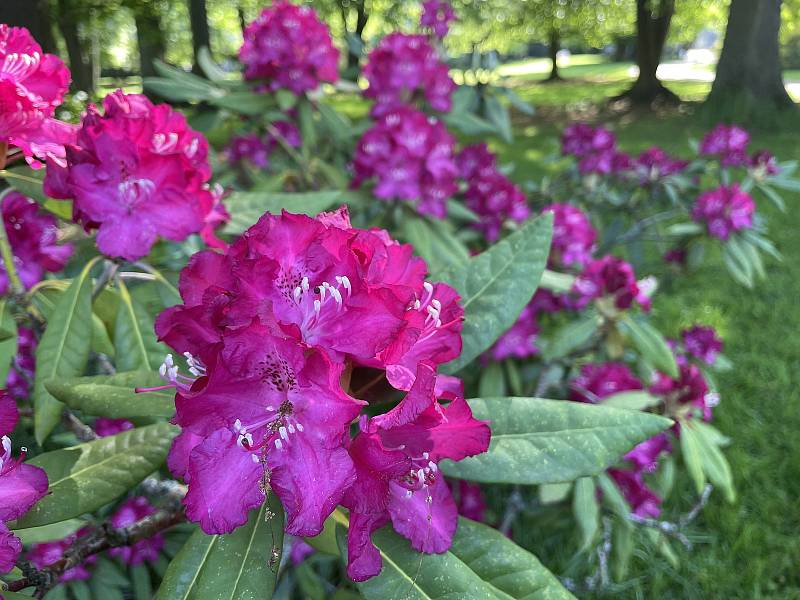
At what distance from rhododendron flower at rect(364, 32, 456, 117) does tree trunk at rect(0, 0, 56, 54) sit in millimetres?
982

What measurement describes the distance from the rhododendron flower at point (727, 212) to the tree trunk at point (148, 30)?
292cm

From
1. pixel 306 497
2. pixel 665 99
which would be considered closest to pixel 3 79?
pixel 306 497

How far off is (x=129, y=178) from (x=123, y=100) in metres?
0.12

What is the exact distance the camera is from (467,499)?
77.2 inches

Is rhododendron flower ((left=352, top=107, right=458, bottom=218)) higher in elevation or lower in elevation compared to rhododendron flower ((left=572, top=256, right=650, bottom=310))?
higher

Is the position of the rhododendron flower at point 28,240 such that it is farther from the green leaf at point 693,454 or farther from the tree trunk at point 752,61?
the tree trunk at point 752,61

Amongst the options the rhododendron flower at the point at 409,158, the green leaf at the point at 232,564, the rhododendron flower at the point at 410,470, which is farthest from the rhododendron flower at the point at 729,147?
the green leaf at the point at 232,564

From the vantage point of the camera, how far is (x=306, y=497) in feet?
2.11

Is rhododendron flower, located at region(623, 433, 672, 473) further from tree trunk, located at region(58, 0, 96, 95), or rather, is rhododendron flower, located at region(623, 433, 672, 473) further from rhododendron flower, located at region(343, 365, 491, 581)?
tree trunk, located at region(58, 0, 96, 95)

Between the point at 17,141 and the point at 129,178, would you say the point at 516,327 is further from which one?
the point at 17,141

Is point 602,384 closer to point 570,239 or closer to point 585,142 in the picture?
point 570,239

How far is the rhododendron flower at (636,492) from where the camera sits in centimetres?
189

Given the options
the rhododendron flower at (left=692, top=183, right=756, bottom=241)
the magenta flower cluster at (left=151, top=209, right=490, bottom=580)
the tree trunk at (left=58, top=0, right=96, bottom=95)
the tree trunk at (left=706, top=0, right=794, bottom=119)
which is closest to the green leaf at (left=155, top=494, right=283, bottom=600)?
the magenta flower cluster at (left=151, top=209, right=490, bottom=580)

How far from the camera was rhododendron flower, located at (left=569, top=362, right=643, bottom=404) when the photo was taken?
6.31 ft
